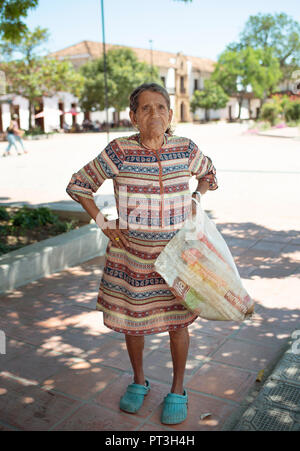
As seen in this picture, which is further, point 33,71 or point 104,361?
point 33,71

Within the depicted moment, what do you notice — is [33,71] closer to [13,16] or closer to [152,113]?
[13,16]

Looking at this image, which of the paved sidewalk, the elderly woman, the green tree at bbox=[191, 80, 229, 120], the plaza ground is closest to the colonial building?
the green tree at bbox=[191, 80, 229, 120]

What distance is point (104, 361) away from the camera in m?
3.15

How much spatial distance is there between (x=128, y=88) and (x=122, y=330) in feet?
134

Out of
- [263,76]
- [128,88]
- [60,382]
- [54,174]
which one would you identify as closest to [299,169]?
[54,174]

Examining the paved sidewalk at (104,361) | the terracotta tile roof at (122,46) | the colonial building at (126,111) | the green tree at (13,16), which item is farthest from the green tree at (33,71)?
the paved sidewalk at (104,361)

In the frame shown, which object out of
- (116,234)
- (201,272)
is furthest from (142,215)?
(201,272)

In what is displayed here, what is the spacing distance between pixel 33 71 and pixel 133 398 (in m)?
31.8

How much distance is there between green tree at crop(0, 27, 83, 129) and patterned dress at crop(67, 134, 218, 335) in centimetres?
2985

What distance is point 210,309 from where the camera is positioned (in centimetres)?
229

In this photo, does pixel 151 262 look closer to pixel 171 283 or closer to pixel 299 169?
pixel 171 283

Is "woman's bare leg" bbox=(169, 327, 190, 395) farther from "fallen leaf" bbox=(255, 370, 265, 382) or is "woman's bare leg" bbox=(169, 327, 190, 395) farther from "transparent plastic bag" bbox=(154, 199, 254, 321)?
"fallen leaf" bbox=(255, 370, 265, 382)

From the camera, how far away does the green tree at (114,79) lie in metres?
40.7

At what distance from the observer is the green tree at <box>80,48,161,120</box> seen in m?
40.7
